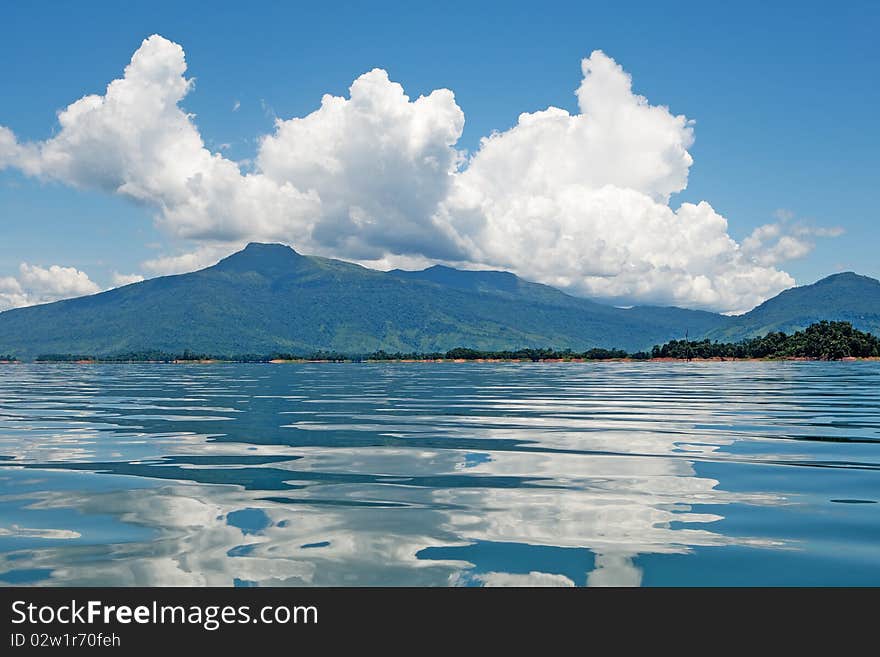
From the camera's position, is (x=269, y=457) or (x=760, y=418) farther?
(x=760, y=418)

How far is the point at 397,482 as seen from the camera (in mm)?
20031

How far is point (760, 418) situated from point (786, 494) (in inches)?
883

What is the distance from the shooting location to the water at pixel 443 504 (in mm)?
11812

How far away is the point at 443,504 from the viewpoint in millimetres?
16938

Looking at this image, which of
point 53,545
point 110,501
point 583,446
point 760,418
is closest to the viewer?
point 53,545

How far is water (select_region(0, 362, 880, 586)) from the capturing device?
465 inches
